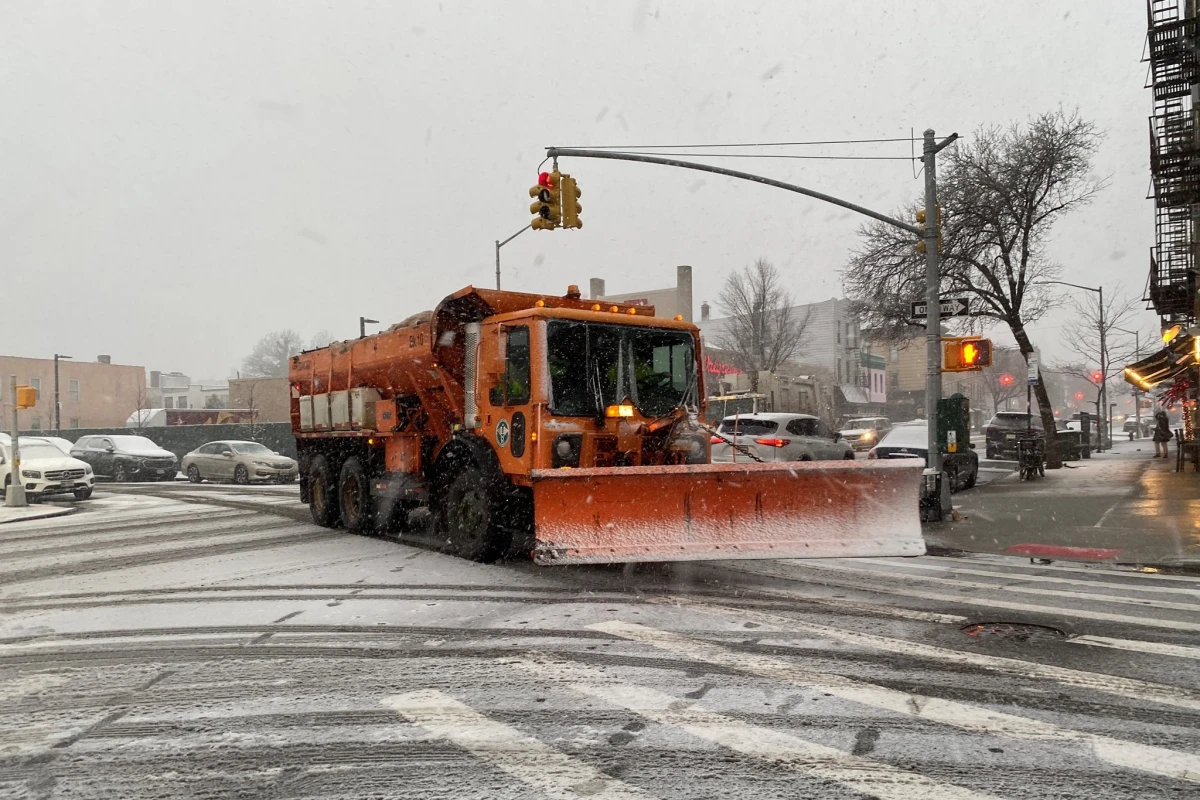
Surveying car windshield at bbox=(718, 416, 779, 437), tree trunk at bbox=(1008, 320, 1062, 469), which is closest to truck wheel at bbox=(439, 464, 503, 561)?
car windshield at bbox=(718, 416, 779, 437)

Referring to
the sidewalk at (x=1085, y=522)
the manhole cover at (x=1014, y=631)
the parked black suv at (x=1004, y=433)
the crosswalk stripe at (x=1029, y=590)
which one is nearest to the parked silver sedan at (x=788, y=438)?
the sidewalk at (x=1085, y=522)

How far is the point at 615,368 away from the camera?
9156 mm

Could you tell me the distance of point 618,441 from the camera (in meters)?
8.93

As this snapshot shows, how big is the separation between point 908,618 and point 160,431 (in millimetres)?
41102

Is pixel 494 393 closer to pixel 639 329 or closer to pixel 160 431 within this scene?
pixel 639 329

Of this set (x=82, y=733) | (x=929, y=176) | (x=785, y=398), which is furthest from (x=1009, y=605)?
(x=785, y=398)

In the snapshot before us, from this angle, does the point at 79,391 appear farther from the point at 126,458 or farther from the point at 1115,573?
the point at 1115,573

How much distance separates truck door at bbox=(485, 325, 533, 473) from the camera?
876 cm

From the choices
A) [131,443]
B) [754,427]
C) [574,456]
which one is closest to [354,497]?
[574,456]

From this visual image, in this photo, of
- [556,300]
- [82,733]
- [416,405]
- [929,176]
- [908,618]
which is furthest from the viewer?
[929,176]

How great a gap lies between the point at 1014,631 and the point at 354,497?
9145 mm

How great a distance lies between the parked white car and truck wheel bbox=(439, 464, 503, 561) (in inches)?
556

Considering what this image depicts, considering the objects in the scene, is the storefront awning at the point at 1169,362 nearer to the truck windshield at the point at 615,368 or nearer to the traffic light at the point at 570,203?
the traffic light at the point at 570,203

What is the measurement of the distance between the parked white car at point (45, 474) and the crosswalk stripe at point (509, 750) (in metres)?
18.2
